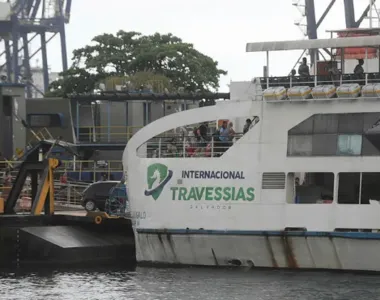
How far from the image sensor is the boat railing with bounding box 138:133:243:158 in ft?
113

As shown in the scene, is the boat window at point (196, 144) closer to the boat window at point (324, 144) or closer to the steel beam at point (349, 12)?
the boat window at point (324, 144)

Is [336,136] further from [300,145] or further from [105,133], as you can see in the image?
[105,133]

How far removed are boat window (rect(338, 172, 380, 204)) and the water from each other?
2.14 meters

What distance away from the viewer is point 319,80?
3403 centimetres

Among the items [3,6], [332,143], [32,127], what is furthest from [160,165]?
[3,6]

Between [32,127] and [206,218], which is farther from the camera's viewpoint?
[32,127]

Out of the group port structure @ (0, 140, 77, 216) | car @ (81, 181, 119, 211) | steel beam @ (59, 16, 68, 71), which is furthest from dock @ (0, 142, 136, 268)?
steel beam @ (59, 16, 68, 71)

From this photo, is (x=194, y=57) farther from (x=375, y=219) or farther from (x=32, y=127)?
(x=375, y=219)

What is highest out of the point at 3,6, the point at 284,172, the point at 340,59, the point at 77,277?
the point at 3,6

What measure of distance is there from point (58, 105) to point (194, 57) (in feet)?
54.8

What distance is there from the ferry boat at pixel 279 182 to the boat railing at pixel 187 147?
5 centimetres

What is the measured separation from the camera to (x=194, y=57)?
81.1 meters

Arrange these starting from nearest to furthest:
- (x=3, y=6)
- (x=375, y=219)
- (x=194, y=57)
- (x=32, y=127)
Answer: (x=375, y=219) → (x=32, y=127) → (x=194, y=57) → (x=3, y=6)

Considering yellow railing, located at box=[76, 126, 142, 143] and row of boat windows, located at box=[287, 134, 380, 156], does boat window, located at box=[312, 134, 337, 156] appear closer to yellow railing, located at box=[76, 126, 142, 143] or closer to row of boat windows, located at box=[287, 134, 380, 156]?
row of boat windows, located at box=[287, 134, 380, 156]
